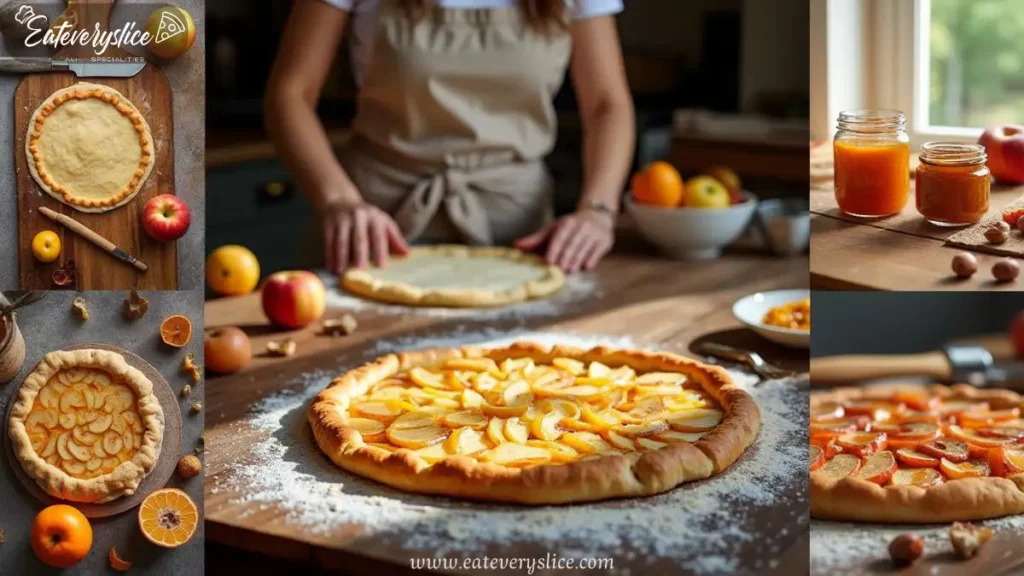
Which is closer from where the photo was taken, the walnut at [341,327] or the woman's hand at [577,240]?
the walnut at [341,327]

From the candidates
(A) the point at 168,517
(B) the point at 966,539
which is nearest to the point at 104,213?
(A) the point at 168,517

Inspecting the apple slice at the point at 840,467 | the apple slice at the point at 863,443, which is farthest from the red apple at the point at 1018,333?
the apple slice at the point at 840,467

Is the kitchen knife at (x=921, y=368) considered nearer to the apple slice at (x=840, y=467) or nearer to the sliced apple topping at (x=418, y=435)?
the apple slice at (x=840, y=467)

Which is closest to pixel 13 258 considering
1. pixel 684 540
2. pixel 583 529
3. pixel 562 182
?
pixel 583 529

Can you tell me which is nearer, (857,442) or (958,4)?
(958,4)

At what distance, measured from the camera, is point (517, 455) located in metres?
1.47

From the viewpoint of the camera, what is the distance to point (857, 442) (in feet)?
5.23

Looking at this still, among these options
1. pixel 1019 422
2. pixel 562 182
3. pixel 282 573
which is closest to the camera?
pixel 282 573

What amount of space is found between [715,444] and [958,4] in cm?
62

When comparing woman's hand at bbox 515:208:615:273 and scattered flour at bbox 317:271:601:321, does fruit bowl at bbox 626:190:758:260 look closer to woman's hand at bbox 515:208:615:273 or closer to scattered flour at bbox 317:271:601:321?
woman's hand at bbox 515:208:615:273

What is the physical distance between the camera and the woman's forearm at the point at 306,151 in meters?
2.57

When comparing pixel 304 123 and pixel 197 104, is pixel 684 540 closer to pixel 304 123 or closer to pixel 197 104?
pixel 197 104

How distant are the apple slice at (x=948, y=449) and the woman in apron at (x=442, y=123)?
1122 millimetres

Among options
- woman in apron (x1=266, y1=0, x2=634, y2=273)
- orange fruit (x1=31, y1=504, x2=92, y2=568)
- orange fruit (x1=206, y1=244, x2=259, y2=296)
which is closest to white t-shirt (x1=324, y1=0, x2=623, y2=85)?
woman in apron (x1=266, y1=0, x2=634, y2=273)
